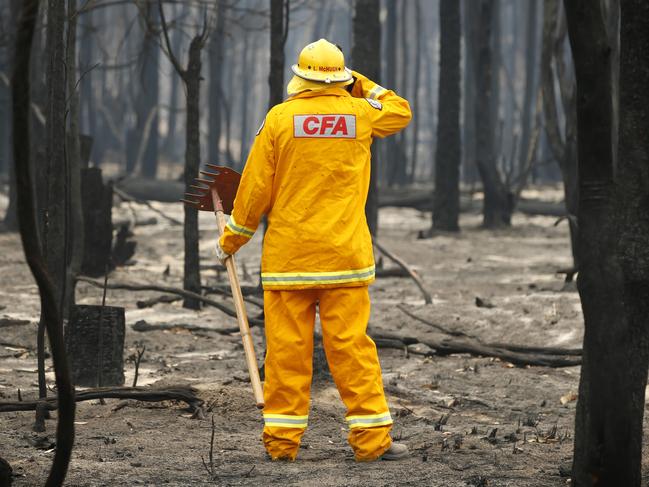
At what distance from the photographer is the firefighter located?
15.4 ft

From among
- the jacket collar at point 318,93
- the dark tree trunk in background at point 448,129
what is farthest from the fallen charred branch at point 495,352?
the dark tree trunk in background at point 448,129

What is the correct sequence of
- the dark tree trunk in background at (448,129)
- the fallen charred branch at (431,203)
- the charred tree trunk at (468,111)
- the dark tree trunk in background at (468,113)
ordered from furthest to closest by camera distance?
the charred tree trunk at (468,111), the dark tree trunk in background at (468,113), the fallen charred branch at (431,203), the dark tree trunk in background at (448,129)

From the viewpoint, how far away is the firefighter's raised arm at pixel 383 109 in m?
4.89

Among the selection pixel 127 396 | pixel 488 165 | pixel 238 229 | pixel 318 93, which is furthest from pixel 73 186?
pixel 488 165

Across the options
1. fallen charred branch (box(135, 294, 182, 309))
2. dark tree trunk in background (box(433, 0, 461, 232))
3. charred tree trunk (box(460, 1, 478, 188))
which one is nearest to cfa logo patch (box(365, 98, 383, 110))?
fallen charred branch (box(135, 294, 182, 309))

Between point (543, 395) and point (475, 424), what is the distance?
0.98m

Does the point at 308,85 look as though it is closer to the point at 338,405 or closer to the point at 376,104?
the point at 376,104

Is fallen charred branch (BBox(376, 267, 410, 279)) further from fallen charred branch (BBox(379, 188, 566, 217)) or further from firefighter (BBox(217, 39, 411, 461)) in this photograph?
fallen charred branch (BBox(379, 188, 566, 217))

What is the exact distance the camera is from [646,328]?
161 inches

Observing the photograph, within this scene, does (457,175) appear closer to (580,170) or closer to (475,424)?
(475,424)

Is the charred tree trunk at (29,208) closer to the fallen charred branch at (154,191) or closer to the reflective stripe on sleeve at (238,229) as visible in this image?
the reflective stripe on sleeve at (238,229)

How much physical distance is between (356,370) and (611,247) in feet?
4.55

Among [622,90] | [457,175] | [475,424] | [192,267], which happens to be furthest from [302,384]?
[457,175]

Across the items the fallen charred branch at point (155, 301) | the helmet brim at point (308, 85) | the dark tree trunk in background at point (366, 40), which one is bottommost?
the fallen charred branch at point (155, 301)
